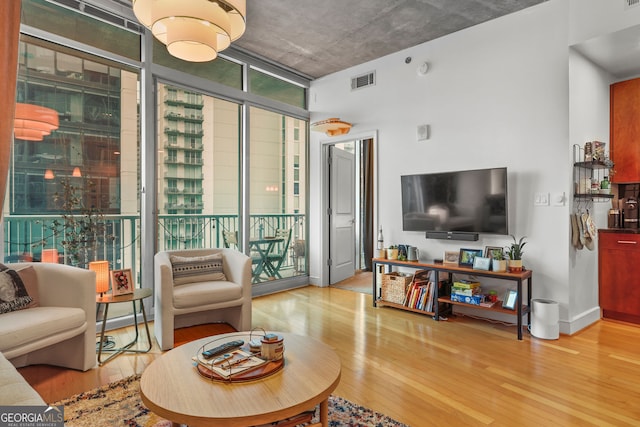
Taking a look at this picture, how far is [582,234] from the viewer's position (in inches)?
130

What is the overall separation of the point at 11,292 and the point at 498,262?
3739 mm

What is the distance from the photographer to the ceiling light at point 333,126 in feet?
15.2

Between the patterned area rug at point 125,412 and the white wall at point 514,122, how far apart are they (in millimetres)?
2327

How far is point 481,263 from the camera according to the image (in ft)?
11.3

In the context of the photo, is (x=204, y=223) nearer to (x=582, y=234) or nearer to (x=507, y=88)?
(x=507, y=88)

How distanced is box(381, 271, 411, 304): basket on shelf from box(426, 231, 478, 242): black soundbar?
0.53 metres

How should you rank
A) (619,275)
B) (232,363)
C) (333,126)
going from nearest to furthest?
(232,363)
(619,275)
(333,126)

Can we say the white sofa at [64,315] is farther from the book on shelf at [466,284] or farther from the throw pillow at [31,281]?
the book on shelf at [466,284]

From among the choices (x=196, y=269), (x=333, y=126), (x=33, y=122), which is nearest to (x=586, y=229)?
(x=333, y=126)

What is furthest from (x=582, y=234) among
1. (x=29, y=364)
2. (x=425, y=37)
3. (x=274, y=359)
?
(x=29, y=364)

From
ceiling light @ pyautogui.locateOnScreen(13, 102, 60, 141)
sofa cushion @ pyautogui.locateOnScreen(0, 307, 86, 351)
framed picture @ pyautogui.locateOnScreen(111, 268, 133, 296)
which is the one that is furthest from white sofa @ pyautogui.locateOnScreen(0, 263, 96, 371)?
ceiling light @ pyautogui.locateOnScreen(13, 102, 60, 141)

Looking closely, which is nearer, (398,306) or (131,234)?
(131,234)

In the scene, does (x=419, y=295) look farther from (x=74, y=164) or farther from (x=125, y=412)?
(x=74, y=164)

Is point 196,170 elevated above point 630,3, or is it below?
below
